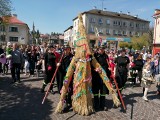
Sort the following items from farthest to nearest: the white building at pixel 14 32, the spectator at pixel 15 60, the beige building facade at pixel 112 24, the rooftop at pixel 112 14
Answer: the rooftop at pixel 112 14 < the beige building facade at pixel 112 24 < the white building at pixel 14 32 < the spectator at pixel 15 60

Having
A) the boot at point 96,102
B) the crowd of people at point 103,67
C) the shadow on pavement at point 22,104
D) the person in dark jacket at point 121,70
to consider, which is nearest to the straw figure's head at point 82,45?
the crowd of people at point 103,67

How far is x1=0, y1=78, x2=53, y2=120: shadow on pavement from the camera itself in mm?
6527

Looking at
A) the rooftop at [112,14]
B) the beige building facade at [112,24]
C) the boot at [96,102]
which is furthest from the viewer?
the rooftop at [112,14]

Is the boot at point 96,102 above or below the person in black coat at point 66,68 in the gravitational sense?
below

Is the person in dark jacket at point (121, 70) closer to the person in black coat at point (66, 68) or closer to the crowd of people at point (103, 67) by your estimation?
the crowd of people at point (103, 67)

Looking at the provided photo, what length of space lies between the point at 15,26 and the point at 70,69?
198ft

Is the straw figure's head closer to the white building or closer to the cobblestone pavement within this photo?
the cobblestone pavement

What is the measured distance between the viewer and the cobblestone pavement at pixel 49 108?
258 inches

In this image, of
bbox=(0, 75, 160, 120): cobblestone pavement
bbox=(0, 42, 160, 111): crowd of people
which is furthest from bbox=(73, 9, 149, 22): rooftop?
bbox=(0, 75, 160, 120): cobblestone pavement

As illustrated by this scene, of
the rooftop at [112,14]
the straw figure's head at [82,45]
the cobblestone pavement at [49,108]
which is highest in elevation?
the rooftop at [112,14]

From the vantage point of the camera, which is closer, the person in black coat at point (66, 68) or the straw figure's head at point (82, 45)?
the straw figure's head at point (82, 45)

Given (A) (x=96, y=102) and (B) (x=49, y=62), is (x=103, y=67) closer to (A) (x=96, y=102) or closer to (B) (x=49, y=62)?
(A) (x=96, y=102)

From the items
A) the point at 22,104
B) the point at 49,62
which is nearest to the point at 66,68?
the point at 49,62

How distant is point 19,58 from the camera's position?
11266mm
